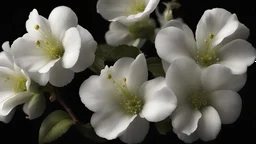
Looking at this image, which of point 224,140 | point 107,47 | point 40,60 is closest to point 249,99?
point 224,140

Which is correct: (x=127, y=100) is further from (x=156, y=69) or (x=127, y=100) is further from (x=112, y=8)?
(x=112, y=8)

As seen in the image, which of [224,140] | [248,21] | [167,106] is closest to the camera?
[167,106]

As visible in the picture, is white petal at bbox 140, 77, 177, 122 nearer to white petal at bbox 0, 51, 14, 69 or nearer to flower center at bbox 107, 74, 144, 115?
flower center at bbox 107, 74, 144, 115

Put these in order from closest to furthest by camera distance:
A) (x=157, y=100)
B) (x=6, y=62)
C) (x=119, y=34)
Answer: (x=157, y=100), (x=6, y=62), (x=119, y=34)

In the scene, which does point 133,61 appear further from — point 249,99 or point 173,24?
point 249,99

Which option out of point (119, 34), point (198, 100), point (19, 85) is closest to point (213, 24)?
point (198, 100)

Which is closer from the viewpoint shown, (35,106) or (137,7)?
(35,106)

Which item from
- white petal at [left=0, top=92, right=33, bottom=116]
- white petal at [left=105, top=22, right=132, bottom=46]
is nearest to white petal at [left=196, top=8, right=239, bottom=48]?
white petal at [left=105, top=22, right=132, bottom=46]
